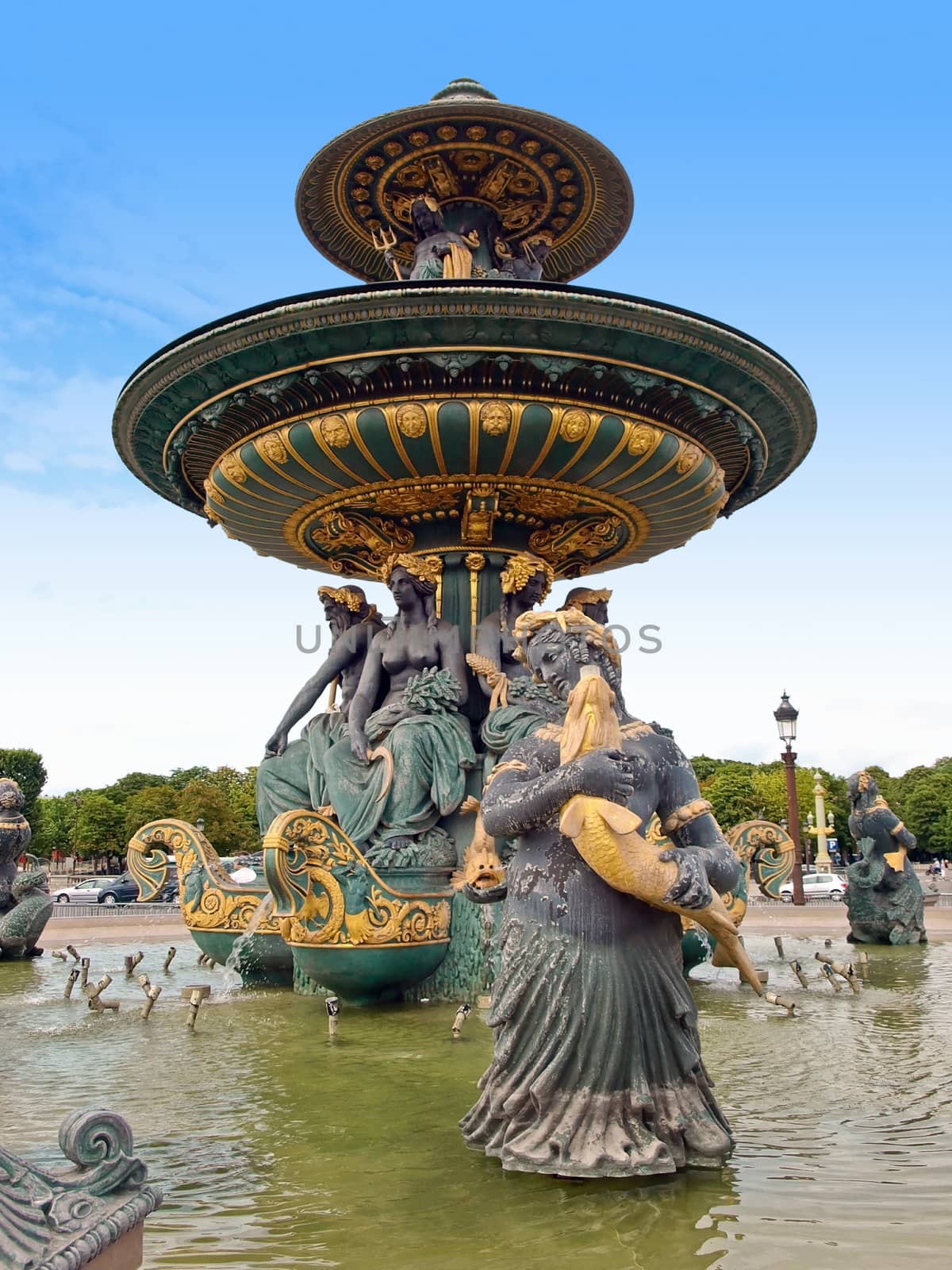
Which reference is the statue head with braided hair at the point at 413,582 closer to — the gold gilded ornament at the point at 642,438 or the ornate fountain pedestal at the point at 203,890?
the gold gilded ornament at the point at 642,438

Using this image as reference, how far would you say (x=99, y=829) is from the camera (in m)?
53.8

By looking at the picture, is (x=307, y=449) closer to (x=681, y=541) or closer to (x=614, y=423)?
(x=614, y=423)

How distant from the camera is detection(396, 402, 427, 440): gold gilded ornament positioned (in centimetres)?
730

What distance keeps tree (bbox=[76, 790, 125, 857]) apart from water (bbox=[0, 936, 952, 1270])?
50778mm

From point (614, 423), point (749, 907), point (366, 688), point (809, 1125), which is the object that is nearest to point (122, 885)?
point (749, 907)

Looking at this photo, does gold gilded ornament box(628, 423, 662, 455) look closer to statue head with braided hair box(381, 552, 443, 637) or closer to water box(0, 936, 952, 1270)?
statue head with braided hair box(381, 552, 443, 637)

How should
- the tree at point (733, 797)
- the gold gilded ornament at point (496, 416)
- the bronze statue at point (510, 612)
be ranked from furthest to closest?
1. the tree at point (733, 797)
2. the bronze statue at point (510, 612)
3. the gold gilded ornament at point (496, 416)

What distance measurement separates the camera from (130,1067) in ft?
15.9

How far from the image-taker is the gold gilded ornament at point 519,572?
8336 mm

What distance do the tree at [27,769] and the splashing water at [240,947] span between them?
4720 centimetres

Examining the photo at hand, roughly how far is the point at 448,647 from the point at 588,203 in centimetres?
488

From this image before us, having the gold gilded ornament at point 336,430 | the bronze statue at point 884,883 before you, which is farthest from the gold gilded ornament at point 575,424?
the bronze statue at point 884,883

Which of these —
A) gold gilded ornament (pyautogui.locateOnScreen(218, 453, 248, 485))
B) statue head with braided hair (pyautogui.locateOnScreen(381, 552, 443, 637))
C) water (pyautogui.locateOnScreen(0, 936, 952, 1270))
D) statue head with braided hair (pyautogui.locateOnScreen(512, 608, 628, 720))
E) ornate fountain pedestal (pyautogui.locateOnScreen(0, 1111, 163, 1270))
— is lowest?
water (pyautogui.locateOnScreen(0, 936, 952, 1270))

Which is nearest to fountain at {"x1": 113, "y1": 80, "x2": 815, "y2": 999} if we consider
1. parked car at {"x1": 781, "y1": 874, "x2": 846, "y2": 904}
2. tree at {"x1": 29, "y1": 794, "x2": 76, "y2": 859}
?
parked car at {"x1": 781, "y1": 874, "x2": 846, "y2": 904}
